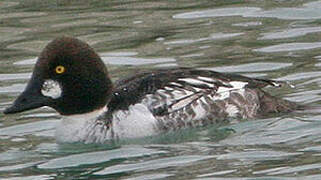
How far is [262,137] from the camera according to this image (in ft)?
38.8

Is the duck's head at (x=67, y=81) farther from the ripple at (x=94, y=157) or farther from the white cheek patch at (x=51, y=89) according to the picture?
the ripple at (x=94, y=157)

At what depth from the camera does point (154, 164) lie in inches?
435

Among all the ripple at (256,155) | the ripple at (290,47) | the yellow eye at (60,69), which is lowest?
the ripple at (256,155)

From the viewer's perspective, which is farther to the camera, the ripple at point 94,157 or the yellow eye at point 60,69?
the yellow eye at point 60,69

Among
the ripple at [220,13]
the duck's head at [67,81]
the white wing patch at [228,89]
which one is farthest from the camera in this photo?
the ripple at [220,13]

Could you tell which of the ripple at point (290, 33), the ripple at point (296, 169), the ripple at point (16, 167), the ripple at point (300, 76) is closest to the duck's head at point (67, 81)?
the ripple at point (16, 167)

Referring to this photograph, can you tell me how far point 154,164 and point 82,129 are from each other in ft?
4.55

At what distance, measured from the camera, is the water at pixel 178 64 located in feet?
36.0

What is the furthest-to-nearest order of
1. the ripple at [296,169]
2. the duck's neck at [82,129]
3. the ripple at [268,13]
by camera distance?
1. the ripple at [268,13]
2. the duck's neck at [82,129]
3. the ripple at [296,169]

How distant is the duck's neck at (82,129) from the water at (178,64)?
4.6 inches

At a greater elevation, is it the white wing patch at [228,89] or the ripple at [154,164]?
the white wing patch at [228,89]

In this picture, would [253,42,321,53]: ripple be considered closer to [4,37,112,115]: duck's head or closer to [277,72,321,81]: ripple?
[277,72,321,81]: ripple

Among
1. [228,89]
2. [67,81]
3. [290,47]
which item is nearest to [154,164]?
[67,81]

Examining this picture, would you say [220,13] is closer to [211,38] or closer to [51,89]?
[211,38]
